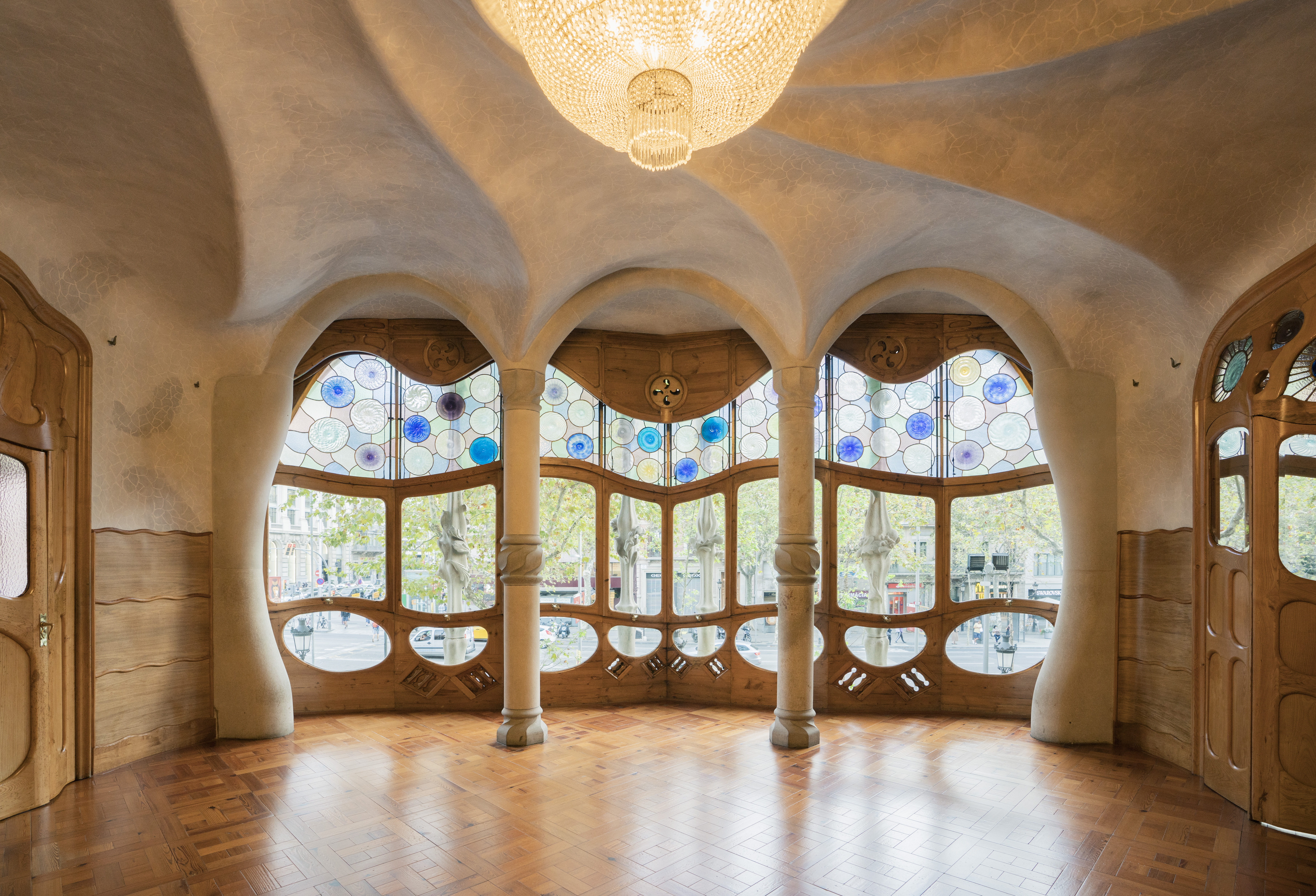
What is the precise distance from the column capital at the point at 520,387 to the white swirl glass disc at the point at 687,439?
1934 mm

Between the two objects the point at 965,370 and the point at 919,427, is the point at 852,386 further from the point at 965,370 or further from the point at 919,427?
the point at 965,370

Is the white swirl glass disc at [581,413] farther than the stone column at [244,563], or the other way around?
the white swirl glass disc at [581,413]

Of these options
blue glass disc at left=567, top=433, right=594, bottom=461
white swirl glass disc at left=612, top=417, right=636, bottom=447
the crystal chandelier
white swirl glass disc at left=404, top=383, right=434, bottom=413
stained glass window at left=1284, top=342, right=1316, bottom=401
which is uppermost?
the crystal chandelier

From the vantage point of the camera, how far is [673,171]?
5.18 m

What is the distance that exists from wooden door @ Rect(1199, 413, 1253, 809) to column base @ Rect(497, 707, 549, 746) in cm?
464

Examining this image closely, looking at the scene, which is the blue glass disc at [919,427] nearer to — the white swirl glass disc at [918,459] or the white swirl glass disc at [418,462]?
the white swirl glass disc at [918,459]

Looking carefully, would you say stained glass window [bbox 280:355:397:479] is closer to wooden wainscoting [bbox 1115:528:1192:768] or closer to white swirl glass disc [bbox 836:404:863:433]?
white swirl glass disc [bbox 836:404:863:433]

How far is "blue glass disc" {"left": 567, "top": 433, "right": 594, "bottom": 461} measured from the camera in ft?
26.0

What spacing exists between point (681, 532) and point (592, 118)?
522 centimetres

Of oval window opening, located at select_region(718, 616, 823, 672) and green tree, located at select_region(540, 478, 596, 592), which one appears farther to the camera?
green tree, located at select_region(540, 478, 596, 592)

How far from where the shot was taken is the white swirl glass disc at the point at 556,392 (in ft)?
26.0

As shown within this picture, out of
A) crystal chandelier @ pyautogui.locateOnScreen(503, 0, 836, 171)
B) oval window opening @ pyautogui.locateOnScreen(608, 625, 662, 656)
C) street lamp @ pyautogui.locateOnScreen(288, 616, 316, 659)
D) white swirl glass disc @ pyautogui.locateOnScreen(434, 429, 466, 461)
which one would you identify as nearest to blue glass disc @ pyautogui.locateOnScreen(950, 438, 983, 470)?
oval window opening @ pyautogui.locateOnScreen(608, 625, 662, 656)

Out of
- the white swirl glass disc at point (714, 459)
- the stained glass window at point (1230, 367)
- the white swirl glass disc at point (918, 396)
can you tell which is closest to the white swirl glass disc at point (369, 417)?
the white swirl glass disc at point (714, 459)

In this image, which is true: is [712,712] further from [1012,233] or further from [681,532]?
[1012,233]
